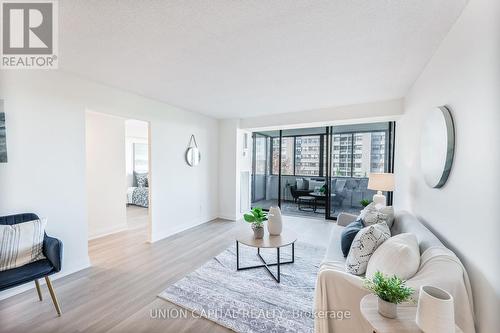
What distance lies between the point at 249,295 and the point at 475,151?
2128 millimetres

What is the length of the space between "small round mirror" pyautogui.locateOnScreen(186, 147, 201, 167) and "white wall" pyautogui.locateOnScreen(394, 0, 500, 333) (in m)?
3.75

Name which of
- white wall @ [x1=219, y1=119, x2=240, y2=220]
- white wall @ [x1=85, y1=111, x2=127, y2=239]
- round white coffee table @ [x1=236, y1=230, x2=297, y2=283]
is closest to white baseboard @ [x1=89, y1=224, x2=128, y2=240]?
white wall @ [x1=85, y1=111, x2=127, y2=239]

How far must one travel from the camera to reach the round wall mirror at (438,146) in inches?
62.1

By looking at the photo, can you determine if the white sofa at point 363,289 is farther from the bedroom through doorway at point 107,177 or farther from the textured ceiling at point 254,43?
the bedroom through doorway at point 107,177

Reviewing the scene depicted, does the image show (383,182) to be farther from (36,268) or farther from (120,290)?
(36,268)

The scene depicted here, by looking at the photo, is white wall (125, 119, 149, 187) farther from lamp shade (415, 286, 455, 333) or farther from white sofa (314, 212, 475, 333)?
lamp shade (415, 286, 455, 333)

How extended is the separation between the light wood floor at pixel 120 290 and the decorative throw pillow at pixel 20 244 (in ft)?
1.48

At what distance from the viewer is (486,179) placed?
1176 millimetres

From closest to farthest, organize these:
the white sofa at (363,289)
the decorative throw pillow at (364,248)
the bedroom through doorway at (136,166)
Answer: the white sofa at (363,289) → the decorative throw pillow at (364,248) → the bedroom through doorway at (136,166)

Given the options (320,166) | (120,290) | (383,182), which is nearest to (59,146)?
(120,290)

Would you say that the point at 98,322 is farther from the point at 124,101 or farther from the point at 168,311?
the point at 124,101

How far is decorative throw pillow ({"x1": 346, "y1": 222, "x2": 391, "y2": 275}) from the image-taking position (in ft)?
5.53

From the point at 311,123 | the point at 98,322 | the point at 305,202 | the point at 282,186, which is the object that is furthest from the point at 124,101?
the point at 305,202

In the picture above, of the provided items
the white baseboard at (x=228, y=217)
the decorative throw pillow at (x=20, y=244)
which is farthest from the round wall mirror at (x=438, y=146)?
the white baseboard at (x=228, y=217)
